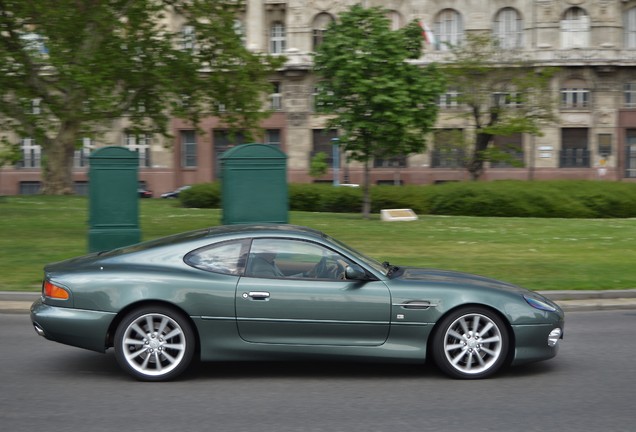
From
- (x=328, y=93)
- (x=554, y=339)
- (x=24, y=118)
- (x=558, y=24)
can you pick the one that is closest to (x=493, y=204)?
(x=328, y=93)

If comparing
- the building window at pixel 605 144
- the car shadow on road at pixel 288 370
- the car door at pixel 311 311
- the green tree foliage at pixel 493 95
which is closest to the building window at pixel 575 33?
the building window at pixel 605 144

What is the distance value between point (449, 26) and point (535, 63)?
6.65 meters

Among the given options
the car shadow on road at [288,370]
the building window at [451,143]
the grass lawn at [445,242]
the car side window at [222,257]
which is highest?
the building window at [451,143]

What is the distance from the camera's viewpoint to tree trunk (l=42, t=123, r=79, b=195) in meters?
32.9

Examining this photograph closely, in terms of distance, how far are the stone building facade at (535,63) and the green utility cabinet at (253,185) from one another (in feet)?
132

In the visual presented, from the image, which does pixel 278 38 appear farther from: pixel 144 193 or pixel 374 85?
pixel 374 85

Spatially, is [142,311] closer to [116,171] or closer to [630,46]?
Result: [116,171]

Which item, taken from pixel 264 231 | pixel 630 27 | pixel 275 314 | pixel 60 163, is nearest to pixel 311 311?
pixel 275 314

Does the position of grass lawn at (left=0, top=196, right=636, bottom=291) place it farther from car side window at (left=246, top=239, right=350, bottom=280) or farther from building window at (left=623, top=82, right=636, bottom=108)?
building window at (left=623, top=82, right=636, bottom=108)

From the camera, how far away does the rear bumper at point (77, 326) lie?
7656 mm

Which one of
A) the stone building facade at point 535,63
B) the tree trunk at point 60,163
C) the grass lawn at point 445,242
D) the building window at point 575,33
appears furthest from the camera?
the building window at point 575,33

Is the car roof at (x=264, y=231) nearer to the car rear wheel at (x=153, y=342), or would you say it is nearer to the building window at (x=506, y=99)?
the car rear wheel at (x=153, y=342)

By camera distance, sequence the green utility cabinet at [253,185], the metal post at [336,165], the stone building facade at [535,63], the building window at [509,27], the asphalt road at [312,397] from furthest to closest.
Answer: the building window at [509,27]
the stone building facade at [535,63]
the metal post at [336,165]
the green utility cabinet at [253,185]
the asphalt road at [312,397]

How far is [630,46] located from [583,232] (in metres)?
36.9
